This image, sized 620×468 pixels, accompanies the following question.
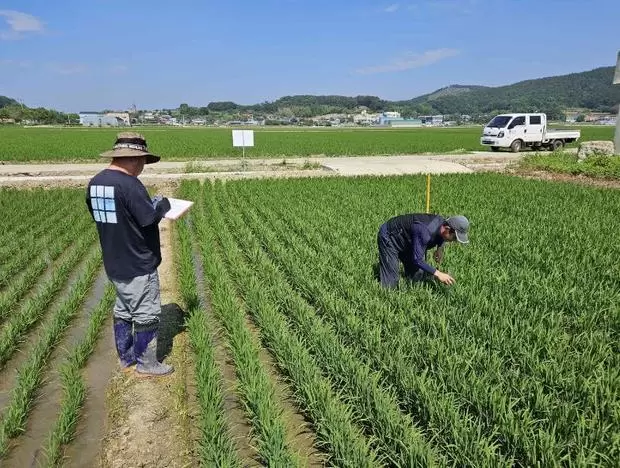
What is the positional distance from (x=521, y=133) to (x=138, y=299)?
23004 millimetres

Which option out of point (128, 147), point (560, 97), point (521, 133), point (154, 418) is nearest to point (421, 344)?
point (154, 418)

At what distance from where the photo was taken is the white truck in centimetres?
2236

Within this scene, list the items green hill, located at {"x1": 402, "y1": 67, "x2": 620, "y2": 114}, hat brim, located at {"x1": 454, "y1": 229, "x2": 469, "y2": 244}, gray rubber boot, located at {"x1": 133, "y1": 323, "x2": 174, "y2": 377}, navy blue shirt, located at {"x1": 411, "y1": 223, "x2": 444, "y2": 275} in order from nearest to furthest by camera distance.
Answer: gray rubber boot, located at {"x1": 133, "y1": 323, "x2": 174, "y2": 377} → hat brim, located at {"x1": 454, "y1": 229, "x2": 469, "y2": 244} → navy blue shirt, located at {"x1": 411, "y1": 223, "x2": 444, "y2": 275} → green hill, located at {"x1": 402, "y1": 67, "x2": 620, "y2": 114}

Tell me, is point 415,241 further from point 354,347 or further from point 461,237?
point 354,347

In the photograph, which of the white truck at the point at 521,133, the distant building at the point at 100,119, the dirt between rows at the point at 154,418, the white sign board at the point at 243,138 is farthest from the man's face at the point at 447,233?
the distant building at the point at 100,119

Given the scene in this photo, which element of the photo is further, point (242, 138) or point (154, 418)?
point (242, 138)

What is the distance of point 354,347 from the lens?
3.70 m

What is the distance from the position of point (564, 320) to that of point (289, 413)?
2.52m

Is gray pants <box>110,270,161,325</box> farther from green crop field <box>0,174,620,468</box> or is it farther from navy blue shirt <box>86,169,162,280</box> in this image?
green crop field <box>0,174,620,468</box>

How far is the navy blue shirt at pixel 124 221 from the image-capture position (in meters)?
3.11

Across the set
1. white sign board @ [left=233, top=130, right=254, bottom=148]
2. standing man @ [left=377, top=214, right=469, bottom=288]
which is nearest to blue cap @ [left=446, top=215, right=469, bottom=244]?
standing man @ [left=377, top=214, right=469, bottom=288]

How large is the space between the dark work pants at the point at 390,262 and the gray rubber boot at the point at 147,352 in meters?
2.25

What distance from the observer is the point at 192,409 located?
10.5 feet

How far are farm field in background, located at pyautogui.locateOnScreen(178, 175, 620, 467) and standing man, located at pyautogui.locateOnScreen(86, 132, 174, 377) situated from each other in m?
0.48
